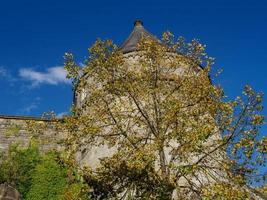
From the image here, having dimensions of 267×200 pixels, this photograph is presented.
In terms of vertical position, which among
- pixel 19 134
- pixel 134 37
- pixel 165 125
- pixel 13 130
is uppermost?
pixel 134 37

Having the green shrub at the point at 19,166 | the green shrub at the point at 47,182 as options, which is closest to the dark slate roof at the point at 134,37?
the green shrub at the point at 47,182

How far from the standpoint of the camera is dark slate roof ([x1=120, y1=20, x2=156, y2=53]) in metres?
21.3

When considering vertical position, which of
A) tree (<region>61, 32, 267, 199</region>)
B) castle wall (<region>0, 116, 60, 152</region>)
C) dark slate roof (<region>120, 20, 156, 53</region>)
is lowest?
tree (<region>61, 32, 267, 199</region>)

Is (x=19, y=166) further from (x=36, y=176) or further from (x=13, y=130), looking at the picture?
(x=13, y=130)

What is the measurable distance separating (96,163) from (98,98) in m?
5.64

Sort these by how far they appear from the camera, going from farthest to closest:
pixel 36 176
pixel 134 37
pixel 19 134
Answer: pixel 134 37, pixel 19 134, pixel 36 176

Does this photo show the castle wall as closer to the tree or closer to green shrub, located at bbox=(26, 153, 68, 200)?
green shrub, located at bbox=(26, 153, 68, 200)

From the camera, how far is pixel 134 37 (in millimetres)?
23328

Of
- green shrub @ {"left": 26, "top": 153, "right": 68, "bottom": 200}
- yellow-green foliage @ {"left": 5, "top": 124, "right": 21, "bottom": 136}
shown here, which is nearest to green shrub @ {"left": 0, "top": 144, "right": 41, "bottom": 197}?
green shrub @ {"left": 26, "top": 153, "right": 68, "bottom": 200}

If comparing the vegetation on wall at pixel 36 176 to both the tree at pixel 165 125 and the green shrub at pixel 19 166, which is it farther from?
the tree at pixel 165 125

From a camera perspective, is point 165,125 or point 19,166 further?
point 19,166

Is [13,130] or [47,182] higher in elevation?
[13,130]

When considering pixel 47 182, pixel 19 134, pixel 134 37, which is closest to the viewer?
pixel 47 182

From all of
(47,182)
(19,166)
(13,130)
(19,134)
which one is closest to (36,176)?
(47,182)
